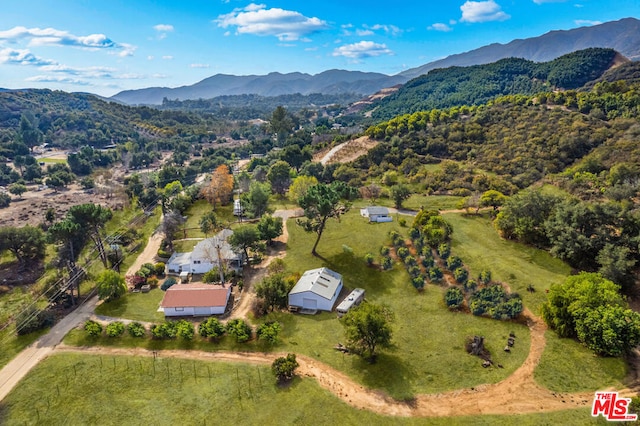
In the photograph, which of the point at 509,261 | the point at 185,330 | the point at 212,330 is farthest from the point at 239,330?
the point at 509,261

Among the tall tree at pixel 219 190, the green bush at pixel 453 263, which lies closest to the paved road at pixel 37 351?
the tall tree at pixel 219 190

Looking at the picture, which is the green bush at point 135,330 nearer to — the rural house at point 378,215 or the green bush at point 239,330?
the green bush at point 239,330

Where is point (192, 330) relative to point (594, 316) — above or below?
below

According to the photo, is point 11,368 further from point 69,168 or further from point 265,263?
point 69,168

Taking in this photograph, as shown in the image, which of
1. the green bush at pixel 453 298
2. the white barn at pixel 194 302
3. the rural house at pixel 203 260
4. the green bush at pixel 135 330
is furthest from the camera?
the rural house at pixel 203 260

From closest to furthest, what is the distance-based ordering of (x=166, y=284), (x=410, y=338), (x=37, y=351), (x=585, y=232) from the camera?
(x=410, y=338)
(x=37, y=351)
(x=585, y=232)
(x=166, y=284)

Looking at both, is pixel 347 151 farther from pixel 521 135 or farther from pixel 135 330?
pixel 135 330

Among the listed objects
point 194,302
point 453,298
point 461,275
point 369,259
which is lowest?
point 194,302

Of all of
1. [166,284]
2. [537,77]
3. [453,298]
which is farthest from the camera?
[537,77]
